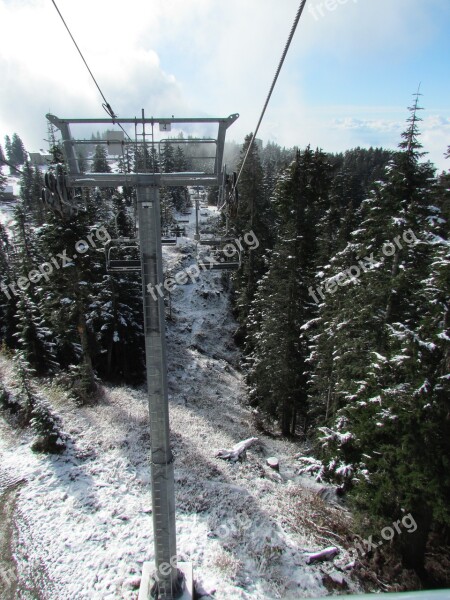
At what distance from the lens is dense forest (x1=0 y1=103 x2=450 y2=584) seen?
10820 millimetres

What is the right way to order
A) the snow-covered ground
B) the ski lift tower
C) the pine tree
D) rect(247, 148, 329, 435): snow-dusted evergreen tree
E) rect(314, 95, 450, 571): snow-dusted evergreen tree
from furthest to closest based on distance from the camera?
→ the pine tree
rect(247, 148, 329, 435): snow-dusted evergreen tree
the snow-covered ground
rect(314, 95, 450, 571): snow-dusted evergreen tree
the ski lift tower

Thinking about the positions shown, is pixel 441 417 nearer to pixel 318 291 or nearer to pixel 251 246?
pixel 318 291

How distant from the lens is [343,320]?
1750cm

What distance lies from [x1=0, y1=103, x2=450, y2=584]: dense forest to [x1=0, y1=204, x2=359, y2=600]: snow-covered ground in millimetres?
1960

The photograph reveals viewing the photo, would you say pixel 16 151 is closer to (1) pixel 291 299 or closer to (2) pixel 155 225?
(1) pixel 291 299

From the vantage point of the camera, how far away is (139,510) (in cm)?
1384

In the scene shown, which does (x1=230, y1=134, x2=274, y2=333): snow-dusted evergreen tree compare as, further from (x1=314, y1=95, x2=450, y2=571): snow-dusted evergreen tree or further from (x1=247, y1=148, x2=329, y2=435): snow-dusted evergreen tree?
(x1=314, y1=95, x2=450, y2=571): snow-dusted evergreen tree

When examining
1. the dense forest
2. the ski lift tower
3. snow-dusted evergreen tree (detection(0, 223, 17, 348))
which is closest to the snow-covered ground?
the dense forest

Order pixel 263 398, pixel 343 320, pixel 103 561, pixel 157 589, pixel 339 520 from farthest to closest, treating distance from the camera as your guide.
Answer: pixel 263 398 → pixel 343 320 → pixel 339 520 → pixel 103 561 → pixel 157 589

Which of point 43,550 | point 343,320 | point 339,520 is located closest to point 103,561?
point 43,550

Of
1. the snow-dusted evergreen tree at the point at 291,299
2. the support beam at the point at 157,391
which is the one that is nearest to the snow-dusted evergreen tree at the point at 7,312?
the snow-dusted evergreen tree at the point at 291,299

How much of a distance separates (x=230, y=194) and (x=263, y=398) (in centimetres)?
2047

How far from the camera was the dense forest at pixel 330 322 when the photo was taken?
426 inches

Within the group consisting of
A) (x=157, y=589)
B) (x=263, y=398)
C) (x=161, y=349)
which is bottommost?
(x=263, y=398)
